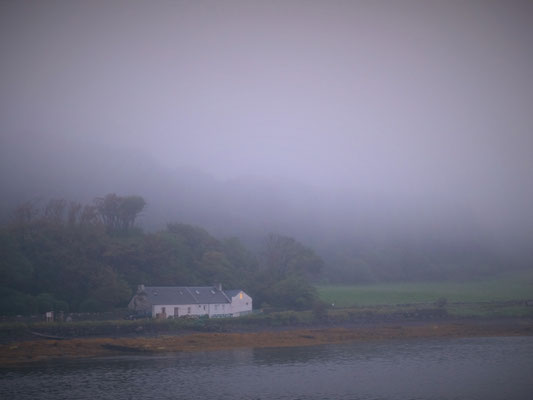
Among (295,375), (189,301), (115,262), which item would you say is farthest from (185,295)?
(295,375)

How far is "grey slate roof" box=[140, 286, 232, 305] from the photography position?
209 ft

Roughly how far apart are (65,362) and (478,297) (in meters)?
71.3

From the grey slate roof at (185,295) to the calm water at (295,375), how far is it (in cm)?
1943

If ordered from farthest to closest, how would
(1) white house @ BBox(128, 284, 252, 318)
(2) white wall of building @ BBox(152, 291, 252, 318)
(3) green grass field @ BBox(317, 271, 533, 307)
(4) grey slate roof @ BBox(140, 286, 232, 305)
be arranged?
(3) green grass field @ BBox(317, 271, 533, 307) < (4) grey slate roof @ BBox(140, 286, 232, 305) < (1) white house @ BBox(128, 284, 252, 318) < (2) white wall of building @ BBox(152, 291, 252, 318)

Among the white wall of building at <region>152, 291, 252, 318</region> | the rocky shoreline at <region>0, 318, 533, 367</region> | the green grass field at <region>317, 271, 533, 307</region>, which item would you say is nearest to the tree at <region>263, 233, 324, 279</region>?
the green grass field at <region>317, 271, 533, 307</region>

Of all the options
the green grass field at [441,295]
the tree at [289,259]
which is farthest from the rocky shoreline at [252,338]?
the tree at [289,259]

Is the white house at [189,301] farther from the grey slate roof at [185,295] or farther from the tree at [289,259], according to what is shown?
the tree at [289,259]

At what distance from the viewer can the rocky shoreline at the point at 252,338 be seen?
146 ft

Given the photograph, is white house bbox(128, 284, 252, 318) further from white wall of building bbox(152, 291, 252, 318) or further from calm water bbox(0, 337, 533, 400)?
calm water bbox(0, 337, 533, 400)

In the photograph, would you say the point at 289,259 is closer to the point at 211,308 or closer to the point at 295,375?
the point at 211,308

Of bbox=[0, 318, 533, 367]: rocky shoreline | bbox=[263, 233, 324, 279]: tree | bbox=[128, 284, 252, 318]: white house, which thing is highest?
bbox=[263, 233, 324, 279]: tree

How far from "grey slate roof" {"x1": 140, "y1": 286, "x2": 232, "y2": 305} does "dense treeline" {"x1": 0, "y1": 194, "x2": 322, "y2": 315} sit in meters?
4.37

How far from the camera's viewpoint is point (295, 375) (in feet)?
114

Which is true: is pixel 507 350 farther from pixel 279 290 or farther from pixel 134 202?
pixel 134 202
